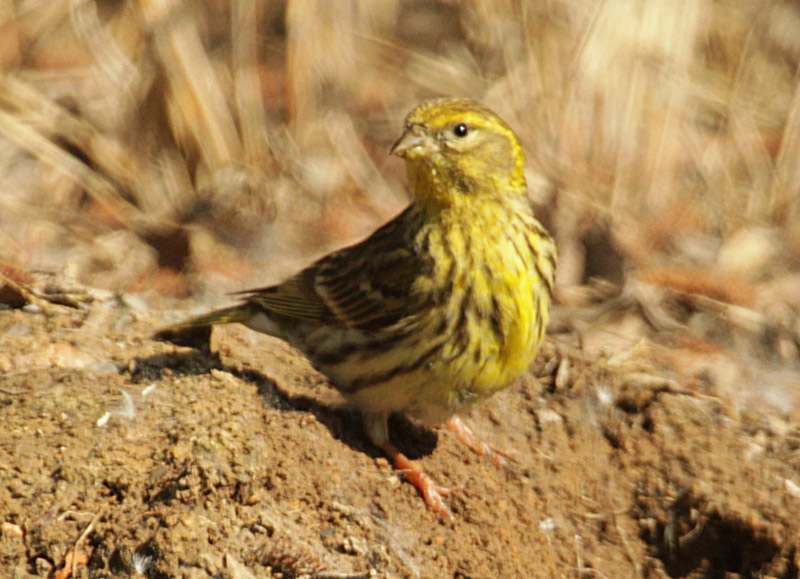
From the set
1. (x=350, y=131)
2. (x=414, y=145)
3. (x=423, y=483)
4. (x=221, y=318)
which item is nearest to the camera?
(x=414, y=145)

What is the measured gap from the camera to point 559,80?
24.0 ft

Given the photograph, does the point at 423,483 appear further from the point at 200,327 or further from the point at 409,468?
the point at 200,327

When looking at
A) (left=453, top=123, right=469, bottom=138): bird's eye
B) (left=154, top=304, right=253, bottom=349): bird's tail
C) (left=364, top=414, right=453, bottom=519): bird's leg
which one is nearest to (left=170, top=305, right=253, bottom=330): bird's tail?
(left=154, top=304, right=253, bottom=349): bird's tail

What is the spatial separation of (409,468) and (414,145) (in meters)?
1.30

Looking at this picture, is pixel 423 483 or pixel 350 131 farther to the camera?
pixel 350 131

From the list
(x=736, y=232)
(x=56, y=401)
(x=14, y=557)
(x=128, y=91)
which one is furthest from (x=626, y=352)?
(x=128, y=91)

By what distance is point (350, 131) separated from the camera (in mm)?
7305

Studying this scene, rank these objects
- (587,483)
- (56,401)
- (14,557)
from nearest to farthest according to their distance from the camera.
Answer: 1. (14,557)
2. (56,401)
3. (587,483)

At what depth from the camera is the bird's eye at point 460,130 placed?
3869mm

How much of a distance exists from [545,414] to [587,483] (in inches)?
15.9

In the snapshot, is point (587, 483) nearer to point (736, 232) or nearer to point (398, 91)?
point (736, 232)

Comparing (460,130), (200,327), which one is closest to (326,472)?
(200,327)

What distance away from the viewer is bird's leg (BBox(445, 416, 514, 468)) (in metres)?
4.50

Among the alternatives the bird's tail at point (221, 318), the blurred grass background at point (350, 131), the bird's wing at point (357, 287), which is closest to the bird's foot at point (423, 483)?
the bird's wing at point (357, 287)
